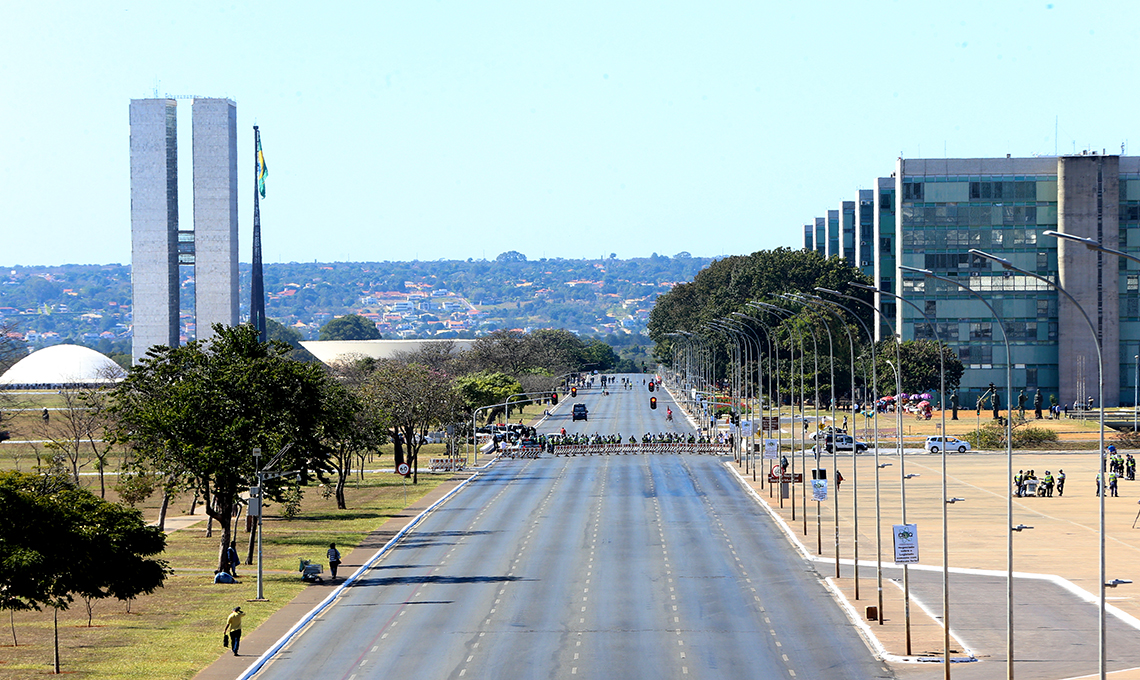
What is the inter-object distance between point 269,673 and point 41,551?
7.75 metres

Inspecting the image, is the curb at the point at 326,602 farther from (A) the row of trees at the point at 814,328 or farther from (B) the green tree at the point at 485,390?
(A) the row of trees at the point at 814,328

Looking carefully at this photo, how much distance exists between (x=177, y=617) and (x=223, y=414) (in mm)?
14669

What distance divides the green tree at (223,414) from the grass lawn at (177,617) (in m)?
2.64

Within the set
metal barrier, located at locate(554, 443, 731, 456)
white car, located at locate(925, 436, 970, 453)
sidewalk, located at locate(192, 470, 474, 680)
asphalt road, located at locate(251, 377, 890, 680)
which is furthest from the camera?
metal barrier, located at locate(554, 443, 731, 456)

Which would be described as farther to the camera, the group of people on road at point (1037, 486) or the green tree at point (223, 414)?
the group of people on road at point (1037, 486)

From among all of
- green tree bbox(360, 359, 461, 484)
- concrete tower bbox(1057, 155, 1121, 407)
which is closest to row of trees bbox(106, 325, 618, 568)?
green tree bbox(360, 359, 461, 484)

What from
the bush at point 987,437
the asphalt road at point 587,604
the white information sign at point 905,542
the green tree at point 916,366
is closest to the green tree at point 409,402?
the asphalt road at point 587,604

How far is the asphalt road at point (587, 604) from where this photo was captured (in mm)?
34719

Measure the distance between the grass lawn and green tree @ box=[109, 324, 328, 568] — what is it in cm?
264

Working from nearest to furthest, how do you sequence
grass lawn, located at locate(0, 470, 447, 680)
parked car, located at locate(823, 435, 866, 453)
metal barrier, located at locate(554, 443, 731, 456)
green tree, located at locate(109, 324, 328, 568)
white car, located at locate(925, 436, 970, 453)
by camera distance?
grass lawn, located at locate(0, 470, 447, 680) → green tree, located at locate(109, 324, 328, 568) → parked car, located at locate(823, 435, 866, 453) → white car, located at locate(925, 436, 970, 453) → metal barrier, located at locate(554, 443, 731, 456)

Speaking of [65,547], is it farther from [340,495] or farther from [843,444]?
[843,444]

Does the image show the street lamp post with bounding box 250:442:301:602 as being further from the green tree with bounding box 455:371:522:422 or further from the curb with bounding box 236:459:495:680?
the green tree with bounding box 455:371:522:422

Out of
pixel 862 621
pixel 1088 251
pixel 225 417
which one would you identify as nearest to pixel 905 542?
pixel 862 621

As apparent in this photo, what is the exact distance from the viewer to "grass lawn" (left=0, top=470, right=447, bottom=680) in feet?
117
